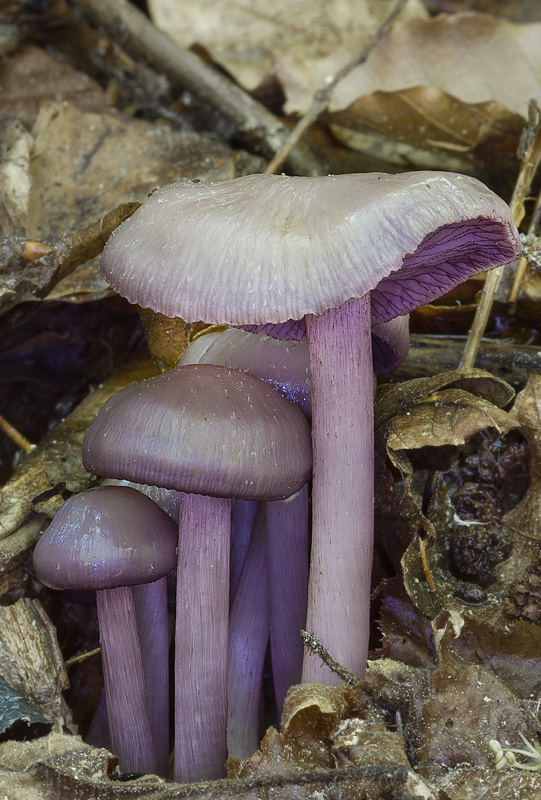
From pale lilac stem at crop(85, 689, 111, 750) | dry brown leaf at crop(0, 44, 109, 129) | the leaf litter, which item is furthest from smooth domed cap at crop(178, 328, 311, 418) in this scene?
dry brown leaf at crop(0, 44, 109, 129)

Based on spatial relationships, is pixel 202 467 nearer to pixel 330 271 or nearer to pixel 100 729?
pixel 330 271

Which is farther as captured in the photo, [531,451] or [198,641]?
[531,451]

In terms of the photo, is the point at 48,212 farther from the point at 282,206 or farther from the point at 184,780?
the point at 184,780

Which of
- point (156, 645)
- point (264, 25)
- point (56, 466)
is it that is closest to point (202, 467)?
point (156, 645)

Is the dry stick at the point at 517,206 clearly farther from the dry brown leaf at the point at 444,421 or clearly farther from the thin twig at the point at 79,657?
the thin twig at the point at 79,657

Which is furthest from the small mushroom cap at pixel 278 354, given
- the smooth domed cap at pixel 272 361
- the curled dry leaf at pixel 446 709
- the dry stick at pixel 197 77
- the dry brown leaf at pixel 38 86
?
the dry brown leaf at pixel 38 86

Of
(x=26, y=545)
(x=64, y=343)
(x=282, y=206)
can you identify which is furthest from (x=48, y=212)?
(x=282, y=206)
